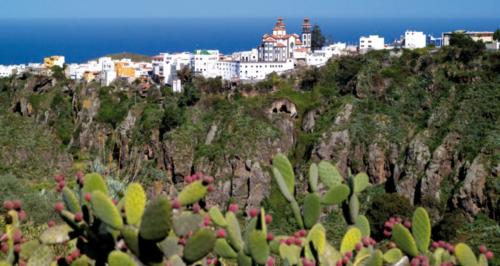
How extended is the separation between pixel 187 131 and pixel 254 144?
466cm

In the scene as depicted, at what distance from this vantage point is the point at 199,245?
5004 millimetres

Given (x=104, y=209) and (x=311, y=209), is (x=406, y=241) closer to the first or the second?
(x=311, y=209)

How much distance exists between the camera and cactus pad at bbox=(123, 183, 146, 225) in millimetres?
4836

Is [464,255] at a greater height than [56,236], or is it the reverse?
[56,236]

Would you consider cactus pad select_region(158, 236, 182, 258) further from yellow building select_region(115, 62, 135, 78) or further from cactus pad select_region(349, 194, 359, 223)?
yellow building select_region(115, 62, 135, 78)

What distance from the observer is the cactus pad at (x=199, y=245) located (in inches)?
195

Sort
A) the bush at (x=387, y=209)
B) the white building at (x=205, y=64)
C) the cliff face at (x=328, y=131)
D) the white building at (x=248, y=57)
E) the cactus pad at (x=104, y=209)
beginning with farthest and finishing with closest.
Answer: the white building at (x=248, y=57) < the white building at (x=205, y=64) < the cliff face at (x=328, y=131) < the bush at (x=387, y=209) < the cactus pad at (x=104, y=209)

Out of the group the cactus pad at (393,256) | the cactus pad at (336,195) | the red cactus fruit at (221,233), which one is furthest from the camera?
the cactus pad at (336,195)

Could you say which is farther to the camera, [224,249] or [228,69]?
[228,69]

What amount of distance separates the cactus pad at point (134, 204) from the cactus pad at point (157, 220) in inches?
6.2

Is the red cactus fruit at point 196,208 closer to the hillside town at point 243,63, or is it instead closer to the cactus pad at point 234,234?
the cactus pad at point 234,234

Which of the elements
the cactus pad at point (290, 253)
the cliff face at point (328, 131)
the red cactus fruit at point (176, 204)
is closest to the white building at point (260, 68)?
the cliff face at point (328, 131)

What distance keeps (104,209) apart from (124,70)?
52116 millimetres

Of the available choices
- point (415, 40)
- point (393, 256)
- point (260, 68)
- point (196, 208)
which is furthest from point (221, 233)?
point (415, 40)
